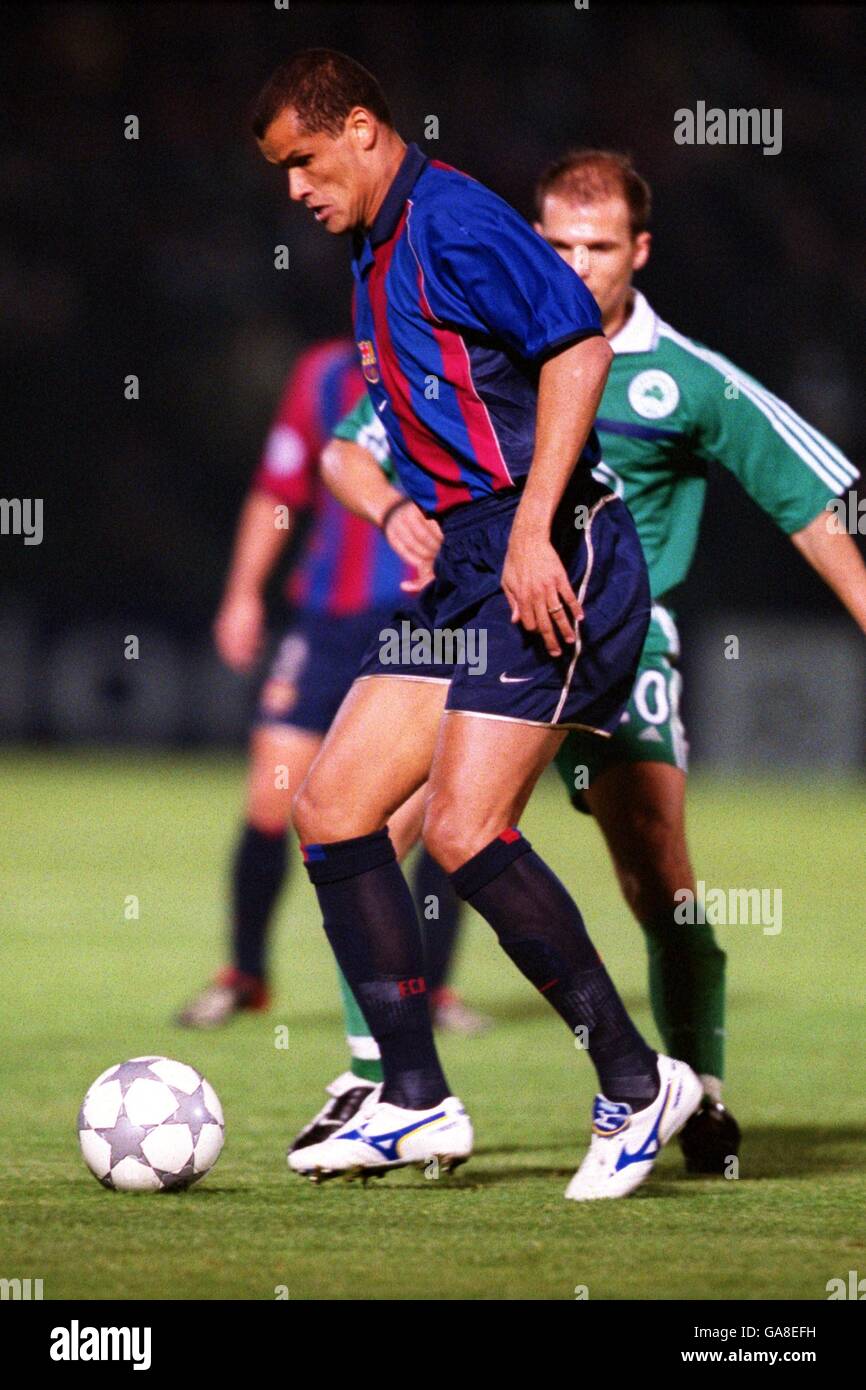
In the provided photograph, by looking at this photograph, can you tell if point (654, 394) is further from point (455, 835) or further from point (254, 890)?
point (254, 890)

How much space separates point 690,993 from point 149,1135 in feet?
3.59

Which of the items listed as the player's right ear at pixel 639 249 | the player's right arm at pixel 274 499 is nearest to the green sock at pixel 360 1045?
the player's right ear at pixel 639 249

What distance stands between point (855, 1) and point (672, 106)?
2000 mm

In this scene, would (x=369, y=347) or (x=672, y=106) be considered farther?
(x=672, y=106)

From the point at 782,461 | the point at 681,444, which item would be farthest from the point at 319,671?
the point at 782,461

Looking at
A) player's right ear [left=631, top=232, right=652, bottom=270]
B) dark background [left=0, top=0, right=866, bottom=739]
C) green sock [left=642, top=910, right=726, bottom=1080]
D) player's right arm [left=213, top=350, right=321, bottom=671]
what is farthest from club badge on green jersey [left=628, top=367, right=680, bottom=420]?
dark background [left=0, top=0, right=866, bottom=739]

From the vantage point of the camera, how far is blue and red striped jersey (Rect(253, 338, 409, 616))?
638 centimetres

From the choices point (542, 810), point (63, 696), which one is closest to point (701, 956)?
point (542, 810)

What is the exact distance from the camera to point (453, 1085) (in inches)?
205

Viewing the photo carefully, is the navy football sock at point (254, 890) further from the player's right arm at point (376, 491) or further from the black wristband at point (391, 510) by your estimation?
the black wristband at point (391, 510)

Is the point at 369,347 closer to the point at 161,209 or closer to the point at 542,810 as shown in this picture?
the point at 542,810

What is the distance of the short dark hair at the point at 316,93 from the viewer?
11.8 feet

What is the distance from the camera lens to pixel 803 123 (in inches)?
639

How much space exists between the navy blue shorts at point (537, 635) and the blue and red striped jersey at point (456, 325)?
7 cm
